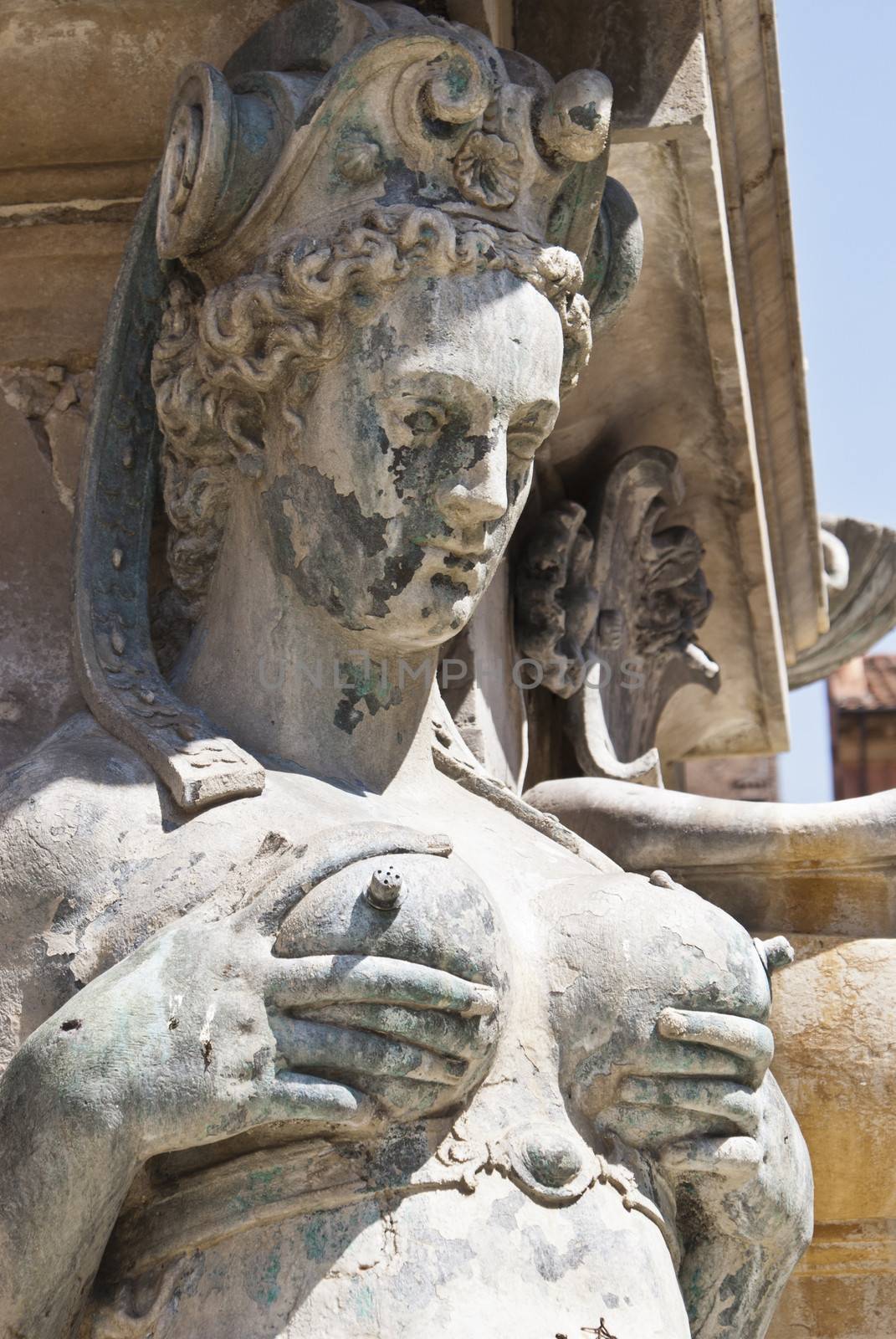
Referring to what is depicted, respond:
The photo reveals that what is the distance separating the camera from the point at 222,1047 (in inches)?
114

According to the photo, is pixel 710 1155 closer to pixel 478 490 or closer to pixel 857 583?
pixel 478 490

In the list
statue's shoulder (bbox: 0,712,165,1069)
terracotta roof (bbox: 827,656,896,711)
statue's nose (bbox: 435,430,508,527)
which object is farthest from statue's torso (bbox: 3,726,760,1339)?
terracotta roof (bbox: 827,656,896,711)

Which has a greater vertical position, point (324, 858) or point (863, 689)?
point (324, 858)

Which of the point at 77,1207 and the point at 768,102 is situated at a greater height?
the point at 768,102

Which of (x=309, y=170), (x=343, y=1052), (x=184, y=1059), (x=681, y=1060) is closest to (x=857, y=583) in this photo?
(x=309, y=170)

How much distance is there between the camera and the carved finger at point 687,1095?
10.5ft

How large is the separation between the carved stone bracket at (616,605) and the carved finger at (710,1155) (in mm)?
1957

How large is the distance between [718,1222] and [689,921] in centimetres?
46

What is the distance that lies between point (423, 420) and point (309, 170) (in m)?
0.47

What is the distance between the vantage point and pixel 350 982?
2.90 metres

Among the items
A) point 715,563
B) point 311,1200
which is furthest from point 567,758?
point 311,1200

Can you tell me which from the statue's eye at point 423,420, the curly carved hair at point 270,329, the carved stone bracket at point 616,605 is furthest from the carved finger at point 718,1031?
the carved stone bracket at point 616,605

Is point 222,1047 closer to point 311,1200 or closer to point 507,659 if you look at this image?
point 311,1200

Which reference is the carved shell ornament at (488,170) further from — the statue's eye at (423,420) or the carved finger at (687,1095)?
the carved finger at (687,1095)
